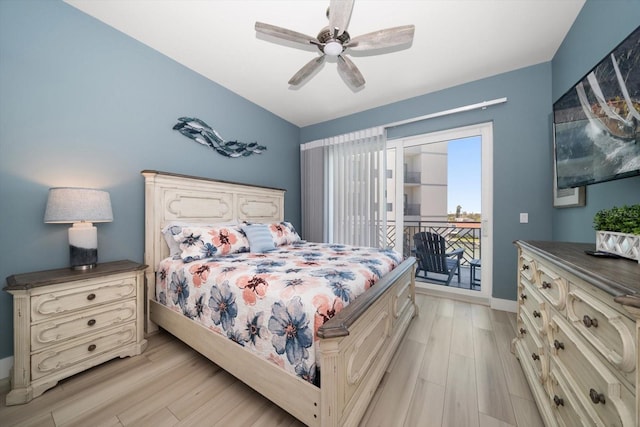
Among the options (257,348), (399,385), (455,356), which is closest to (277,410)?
(257,348)

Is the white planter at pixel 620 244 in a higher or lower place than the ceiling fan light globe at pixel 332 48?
lower

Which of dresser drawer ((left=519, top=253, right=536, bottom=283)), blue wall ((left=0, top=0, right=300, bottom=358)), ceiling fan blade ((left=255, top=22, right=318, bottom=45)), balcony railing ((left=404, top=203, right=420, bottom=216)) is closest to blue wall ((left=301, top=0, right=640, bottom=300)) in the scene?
dresser drawer ((left=519, top=253, right=536, bottom=283))

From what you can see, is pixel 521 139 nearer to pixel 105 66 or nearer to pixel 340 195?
pixel 340 195

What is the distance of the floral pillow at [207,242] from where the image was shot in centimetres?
207

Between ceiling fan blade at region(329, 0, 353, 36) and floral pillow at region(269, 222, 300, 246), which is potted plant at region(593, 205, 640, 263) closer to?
ceiling fan blade at region(329, 0, 353, 36)

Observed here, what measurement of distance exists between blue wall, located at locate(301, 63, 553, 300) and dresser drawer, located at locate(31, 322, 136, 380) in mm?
3731

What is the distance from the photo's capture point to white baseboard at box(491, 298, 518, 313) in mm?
2637

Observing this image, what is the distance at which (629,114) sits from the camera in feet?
3.52

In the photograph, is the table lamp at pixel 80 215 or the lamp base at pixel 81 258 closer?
the table lamp at pixel 80 215

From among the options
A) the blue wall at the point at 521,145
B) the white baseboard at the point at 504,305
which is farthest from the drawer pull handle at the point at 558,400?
the white baseboard at the point at 504,305

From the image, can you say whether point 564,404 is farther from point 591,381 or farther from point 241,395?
point 241,395

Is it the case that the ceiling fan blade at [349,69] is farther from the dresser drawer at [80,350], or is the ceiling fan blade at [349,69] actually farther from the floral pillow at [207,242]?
the dresser drawer at [80,350]

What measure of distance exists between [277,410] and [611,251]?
1.93 meters

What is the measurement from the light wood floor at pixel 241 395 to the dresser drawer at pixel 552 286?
2.30ft
